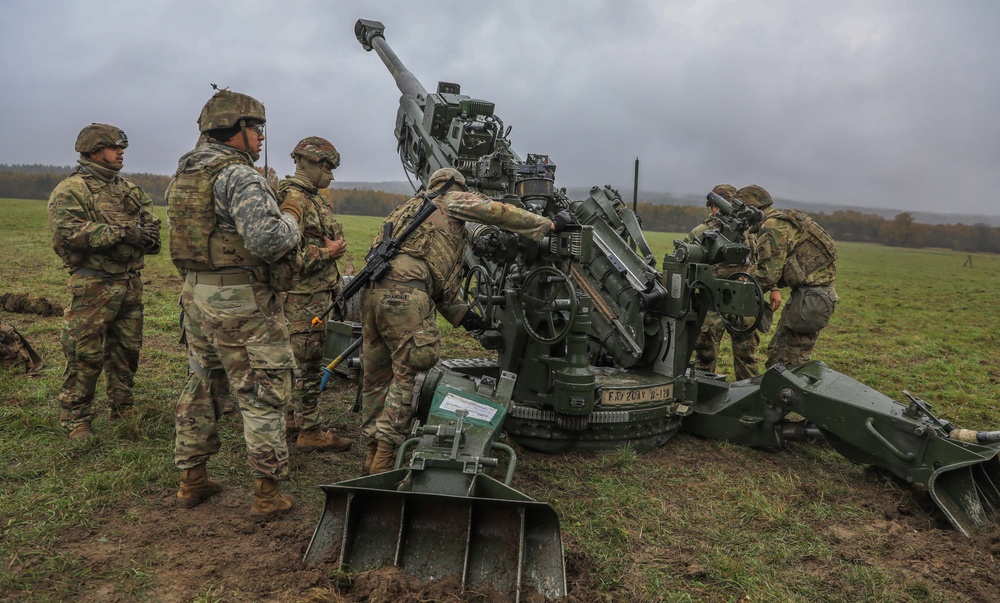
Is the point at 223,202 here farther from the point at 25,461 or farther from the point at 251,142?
the point at 25,461

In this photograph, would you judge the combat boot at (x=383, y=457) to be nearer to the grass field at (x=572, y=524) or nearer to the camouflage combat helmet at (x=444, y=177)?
the grass field at (x=572, y=524)

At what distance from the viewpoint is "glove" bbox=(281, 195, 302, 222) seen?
18.5 feet

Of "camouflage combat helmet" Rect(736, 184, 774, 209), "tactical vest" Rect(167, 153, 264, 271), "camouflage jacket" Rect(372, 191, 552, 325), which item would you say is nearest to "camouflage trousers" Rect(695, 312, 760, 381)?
"camouflage combat helmet" Rect(736, 184, 774, 209)

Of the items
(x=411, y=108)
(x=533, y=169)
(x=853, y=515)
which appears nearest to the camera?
(x=853, y=515)

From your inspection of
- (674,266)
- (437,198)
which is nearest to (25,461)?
(437,198)

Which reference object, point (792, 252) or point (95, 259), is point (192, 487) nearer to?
point (95, 259)

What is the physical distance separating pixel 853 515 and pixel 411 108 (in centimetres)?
719

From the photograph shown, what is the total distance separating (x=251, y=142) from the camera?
170 inches

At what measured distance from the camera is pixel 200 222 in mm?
4078

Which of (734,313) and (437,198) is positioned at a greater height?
(437,198)

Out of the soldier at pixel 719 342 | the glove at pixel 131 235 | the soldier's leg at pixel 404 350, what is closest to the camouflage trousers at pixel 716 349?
the soldier at pixel 719 342

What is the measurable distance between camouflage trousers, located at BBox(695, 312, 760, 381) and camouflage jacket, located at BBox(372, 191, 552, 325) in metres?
3.44

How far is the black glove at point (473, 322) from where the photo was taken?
5719 mm

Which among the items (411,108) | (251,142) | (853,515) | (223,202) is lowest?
(853,515)
